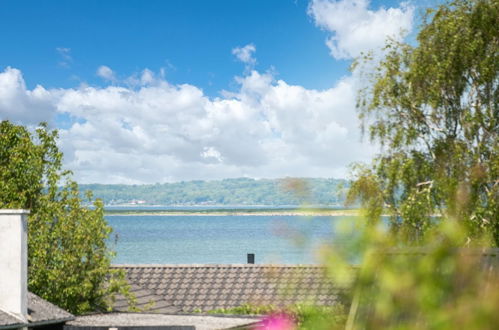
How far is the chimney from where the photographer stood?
13383mm

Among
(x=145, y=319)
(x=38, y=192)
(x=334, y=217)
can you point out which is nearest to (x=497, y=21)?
(x=145, y=319)

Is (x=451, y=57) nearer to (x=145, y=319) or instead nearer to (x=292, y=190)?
(x=145, y=319)

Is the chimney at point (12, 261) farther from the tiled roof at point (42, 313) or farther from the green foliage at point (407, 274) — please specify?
the green foliage at point (407, 274)

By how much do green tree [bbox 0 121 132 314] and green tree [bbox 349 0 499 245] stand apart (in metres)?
7.34

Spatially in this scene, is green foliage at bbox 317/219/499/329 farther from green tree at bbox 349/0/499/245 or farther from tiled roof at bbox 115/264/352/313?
tiled roof at bbox 115/264/352/313

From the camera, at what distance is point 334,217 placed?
2492 mm

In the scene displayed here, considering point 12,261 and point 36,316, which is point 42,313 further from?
point 12,261

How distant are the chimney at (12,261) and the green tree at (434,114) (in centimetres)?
995

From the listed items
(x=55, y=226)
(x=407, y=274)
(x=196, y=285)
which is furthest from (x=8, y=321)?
(x=196, y=285)

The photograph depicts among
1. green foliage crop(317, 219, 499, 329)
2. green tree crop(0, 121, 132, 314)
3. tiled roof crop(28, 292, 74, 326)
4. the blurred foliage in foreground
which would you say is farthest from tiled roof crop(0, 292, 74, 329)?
green foliage crop(317, 219, 499, 329)

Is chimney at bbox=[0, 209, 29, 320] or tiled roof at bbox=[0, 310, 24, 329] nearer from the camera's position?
tiled roof at bbox=[0, 310, 24, 329]

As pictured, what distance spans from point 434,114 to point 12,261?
13.4 metres

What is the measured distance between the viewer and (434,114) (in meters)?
22.8

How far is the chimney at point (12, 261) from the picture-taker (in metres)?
13.4
